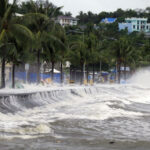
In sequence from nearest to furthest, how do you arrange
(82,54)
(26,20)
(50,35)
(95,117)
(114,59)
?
(95,117), (26,20), (50,35), (82,54), (114,59)

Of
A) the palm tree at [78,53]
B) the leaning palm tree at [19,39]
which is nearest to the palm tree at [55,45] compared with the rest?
the leaning palm tree at [19,39]

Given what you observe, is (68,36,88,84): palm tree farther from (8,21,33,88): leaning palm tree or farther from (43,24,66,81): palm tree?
(8,21,33,88): leaning palm tree

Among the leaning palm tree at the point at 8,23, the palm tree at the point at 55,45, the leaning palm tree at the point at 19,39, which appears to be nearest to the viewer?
the leaning palm tree at the point at 8,23

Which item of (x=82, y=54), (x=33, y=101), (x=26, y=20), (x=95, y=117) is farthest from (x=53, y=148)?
(x=82, y=54)

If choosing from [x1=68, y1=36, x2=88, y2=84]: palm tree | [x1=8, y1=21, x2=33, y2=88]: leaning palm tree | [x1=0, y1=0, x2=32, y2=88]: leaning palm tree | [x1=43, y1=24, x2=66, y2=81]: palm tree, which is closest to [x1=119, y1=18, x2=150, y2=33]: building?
[x1=68, y1=36, x2=88, y2=84]: palm tree

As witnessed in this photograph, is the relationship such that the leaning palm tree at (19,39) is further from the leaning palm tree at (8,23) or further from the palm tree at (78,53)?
the palm tree at (78,53)

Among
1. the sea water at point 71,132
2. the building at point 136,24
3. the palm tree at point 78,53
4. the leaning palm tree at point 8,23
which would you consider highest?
the building at point 136,24

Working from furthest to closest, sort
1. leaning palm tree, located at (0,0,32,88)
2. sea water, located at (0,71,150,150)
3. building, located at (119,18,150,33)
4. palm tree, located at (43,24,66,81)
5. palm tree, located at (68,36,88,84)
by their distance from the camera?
building, located at (119,18,150,33)
palm tree, located at (68,36,88,84)
palm tree, located at (43,24,66,81)
leaning palm tree, located at (0,0,32,88)
sea water, located at (0,71,150,150)

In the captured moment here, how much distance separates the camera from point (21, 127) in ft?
42.4

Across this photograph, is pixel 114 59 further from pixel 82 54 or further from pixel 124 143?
pixel 124 143

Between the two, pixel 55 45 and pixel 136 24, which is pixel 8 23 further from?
pixel 136 24

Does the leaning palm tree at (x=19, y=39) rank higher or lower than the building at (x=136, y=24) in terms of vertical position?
lower

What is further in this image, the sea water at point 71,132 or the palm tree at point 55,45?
the palm tree at point 55,45

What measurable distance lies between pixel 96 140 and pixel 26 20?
17.9m
